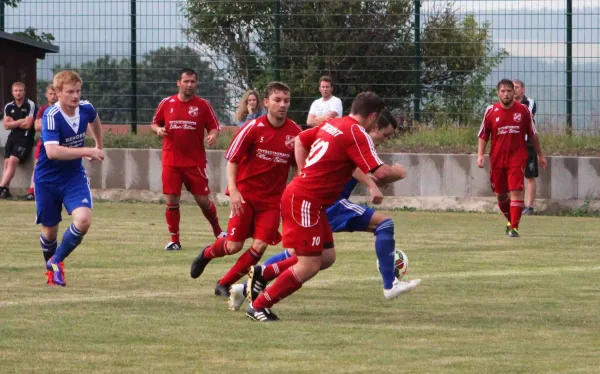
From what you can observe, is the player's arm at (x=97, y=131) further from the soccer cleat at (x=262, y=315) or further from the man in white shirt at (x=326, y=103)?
the man in white shirt at (x=326, y=103)

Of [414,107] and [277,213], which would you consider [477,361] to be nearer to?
[277,213]

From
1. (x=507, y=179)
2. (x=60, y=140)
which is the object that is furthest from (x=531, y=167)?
(x=60, y=140)

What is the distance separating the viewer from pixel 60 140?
11.0 meters

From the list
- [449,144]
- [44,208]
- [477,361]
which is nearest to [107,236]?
[44,208]

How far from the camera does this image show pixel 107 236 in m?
15.7

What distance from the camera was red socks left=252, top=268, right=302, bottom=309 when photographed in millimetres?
8914

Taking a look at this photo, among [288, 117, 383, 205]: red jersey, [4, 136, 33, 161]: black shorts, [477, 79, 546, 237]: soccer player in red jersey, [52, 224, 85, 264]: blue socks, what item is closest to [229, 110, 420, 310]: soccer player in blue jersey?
[288, 117, 383, 205]: red jersey

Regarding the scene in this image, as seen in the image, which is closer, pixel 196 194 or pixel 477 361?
pixel 477 361

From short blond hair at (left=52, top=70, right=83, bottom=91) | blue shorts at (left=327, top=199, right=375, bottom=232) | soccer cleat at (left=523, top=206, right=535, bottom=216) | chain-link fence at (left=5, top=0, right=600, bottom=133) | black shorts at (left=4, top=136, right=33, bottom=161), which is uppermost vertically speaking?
chain-link fence at (left=5, top=0, right=600, bottom=133)

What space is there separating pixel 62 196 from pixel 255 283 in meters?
2.42

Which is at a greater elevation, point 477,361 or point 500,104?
point 500,104

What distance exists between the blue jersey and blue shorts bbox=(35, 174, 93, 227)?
46 millimetres

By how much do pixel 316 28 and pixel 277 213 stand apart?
12.1 meters

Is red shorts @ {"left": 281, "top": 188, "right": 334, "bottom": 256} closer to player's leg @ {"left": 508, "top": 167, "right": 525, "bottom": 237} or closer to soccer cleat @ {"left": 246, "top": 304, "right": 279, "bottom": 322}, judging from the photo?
soccer cleat @ {"left": 246, "top": 304, "right": 279, "bottom": 322}
